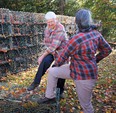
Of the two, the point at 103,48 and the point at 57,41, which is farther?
the point at 57,41

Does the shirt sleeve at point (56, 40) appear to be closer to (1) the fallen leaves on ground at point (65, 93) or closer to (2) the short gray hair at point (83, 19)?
(1) the fallen leaves on ground at point (65, 93)

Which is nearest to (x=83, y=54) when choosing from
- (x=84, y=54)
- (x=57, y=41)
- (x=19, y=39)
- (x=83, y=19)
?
(x=84, y=54)

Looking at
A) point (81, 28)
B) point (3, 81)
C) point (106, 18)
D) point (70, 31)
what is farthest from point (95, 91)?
point (106, 18)

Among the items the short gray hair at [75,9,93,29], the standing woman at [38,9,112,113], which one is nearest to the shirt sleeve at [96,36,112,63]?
the standing woman at [38,9,112,113]

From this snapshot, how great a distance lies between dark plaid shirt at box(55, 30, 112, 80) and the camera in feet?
12.5

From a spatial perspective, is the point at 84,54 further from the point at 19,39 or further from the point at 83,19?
the point at 19,39

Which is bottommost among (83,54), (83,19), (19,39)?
(19,39)

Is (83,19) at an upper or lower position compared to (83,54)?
upper

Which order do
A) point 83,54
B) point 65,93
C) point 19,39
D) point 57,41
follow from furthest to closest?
point 19,39, point 65,93, point 57,41, point 83,54

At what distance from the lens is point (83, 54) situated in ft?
12.5

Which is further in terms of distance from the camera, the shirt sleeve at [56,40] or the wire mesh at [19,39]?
the wire mesh at [19,39]

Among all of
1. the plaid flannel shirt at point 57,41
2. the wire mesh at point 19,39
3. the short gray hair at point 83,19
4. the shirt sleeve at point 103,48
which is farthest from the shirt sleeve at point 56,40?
the wire mesh at point 19,39

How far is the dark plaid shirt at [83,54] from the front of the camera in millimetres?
3801

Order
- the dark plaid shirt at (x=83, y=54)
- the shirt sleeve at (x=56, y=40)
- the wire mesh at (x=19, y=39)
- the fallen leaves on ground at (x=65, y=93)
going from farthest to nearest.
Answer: the wire mesh at (x=19, y=39), the fallen leaves on ground at (x=65, y=93), the shirt sleeve at (x=56, y=40), the dark plaid shirt at (x=83, y=54)
